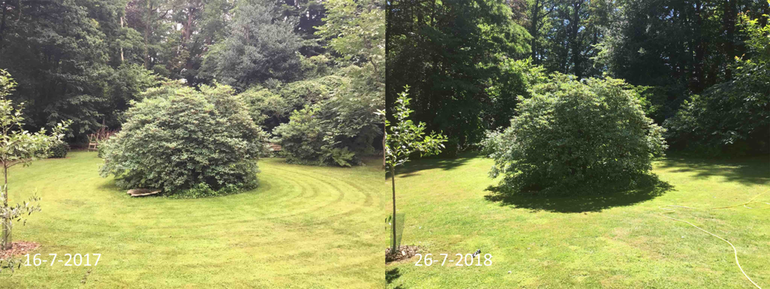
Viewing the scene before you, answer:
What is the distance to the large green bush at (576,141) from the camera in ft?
19.2

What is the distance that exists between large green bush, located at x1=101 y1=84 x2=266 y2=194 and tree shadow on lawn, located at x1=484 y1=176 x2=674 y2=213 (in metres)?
3.65

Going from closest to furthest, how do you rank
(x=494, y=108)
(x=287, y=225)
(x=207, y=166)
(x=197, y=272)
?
1. (x=197, y=272)
2. (x=287, y=225)
3. (x=207, y=166)
4. (x=494, y=108)

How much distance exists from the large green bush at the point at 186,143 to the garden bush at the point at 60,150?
0.22 metres

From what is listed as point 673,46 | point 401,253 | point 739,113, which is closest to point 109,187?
point 401,253

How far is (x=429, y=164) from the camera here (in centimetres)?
927

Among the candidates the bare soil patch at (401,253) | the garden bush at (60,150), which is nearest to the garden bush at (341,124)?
the bare soil patch at (401,253)

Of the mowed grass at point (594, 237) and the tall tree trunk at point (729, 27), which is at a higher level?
the tall tree trunk at point (729, 27)

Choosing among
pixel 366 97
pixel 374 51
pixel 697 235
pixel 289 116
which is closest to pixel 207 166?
pixel 289 116

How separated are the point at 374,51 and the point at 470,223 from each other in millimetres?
2432

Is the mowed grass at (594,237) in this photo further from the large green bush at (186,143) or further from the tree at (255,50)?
the tree at (255,50)

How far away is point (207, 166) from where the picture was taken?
331cm

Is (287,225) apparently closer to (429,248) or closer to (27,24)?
(429,248)

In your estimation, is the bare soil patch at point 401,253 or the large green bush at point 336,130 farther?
the bare soil patch at point 401,253

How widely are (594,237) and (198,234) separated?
3.42 m
